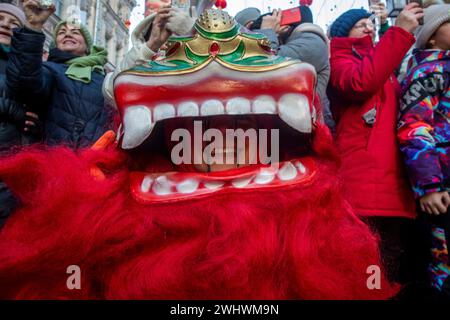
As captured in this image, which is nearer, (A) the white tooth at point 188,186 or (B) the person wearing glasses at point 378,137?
(A) the white tooth at point 188,186

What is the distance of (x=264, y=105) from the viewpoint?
2.62 feet

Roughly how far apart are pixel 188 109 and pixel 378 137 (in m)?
0.71

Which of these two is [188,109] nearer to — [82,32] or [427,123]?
[427,123]

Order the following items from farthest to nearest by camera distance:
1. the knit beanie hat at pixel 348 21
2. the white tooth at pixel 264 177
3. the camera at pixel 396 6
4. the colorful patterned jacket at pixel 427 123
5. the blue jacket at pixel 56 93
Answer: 1. the camera at pixel 396 6
2. the knit beanie hat at pixel 348 21
3. the blue jacket at pixel 56 93
4. the colorful patterned jacket at pixel 427 123
5. the white tooth at pixel 264 177

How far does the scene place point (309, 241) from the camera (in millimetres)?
730

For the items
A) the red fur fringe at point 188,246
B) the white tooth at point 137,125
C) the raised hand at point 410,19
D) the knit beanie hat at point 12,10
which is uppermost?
the knit beanie hat at point 12,10

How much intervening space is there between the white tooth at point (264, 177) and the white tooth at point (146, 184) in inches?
9.1

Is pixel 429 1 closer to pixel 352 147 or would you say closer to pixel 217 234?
pixel 352 147

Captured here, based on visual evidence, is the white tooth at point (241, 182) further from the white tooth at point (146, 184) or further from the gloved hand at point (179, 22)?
the gloved hand at point (179, 22)

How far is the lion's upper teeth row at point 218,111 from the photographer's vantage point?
795 mm

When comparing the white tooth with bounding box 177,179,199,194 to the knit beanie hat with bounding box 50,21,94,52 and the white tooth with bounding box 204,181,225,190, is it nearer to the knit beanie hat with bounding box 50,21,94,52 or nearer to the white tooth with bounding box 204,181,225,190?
the white tooth with bounding box 204,181,225,190

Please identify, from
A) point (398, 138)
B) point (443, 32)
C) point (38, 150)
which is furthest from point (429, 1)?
point (38, 150)

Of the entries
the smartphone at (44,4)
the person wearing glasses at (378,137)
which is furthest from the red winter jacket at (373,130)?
the smartphone at (44,4)

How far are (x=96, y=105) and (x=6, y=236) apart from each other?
78 cm
